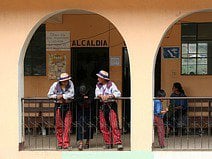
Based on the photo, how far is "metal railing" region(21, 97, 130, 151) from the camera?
1066cm

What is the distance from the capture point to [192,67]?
1308cm

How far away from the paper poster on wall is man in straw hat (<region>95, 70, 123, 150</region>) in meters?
2.96

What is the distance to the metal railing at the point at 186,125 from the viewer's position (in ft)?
35.4

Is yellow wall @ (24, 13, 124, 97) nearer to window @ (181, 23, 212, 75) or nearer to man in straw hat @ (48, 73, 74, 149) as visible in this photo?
window @ (181, 23, 212, 75)

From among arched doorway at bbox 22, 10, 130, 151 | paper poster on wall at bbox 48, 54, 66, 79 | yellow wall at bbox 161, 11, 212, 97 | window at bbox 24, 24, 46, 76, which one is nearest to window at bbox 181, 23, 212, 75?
yellow wall at bbox 161, 11, 212, 97

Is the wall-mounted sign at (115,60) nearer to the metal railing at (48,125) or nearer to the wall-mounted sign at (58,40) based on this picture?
the metal railing at (48,125)

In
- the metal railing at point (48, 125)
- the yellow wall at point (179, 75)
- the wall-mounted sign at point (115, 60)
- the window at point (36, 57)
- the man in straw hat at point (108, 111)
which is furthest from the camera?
the window at point (36, 57)

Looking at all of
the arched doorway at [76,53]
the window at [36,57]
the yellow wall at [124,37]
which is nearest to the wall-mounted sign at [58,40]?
the arched doorway at [76,53]

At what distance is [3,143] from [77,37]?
395 centimetres

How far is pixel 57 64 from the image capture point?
13.3 metres

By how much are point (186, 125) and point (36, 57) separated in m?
4.39

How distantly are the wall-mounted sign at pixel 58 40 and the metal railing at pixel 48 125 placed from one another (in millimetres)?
1572

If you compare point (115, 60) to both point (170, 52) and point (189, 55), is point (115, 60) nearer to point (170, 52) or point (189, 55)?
point (170, 52)

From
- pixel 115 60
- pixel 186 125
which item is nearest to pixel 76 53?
pixel 115 60
